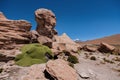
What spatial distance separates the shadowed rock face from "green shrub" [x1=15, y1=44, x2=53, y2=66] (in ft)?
51.3

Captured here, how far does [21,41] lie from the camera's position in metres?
32.9

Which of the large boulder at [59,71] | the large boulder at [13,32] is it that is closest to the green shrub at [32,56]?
the large boulder at [13,32]

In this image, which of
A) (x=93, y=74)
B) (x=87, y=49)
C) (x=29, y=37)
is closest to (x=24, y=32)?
(x=29, y=37)

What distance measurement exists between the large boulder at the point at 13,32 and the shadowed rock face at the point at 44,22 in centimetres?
1010

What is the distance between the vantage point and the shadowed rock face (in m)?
44.6

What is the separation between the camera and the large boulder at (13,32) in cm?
3108

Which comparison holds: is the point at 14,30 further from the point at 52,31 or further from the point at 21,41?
the point at 52,31

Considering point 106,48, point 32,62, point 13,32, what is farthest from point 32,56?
point 106,48

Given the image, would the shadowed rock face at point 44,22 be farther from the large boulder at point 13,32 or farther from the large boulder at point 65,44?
the large boulder at point 13,32

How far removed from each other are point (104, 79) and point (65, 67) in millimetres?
5277

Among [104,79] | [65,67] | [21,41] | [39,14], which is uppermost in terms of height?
[39,14]

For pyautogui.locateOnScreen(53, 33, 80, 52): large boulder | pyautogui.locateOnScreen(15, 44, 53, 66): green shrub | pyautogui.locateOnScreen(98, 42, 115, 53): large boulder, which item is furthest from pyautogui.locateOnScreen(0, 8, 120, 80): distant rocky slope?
pyautogui.locateOnScreen(98, 42, 115, 53): large boulder

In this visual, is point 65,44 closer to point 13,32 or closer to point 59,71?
point 13,32

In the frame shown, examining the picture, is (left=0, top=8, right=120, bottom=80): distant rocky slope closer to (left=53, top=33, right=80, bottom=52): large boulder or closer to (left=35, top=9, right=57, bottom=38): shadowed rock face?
(left=53, top=33, right=80, bottom=52): large boulder
